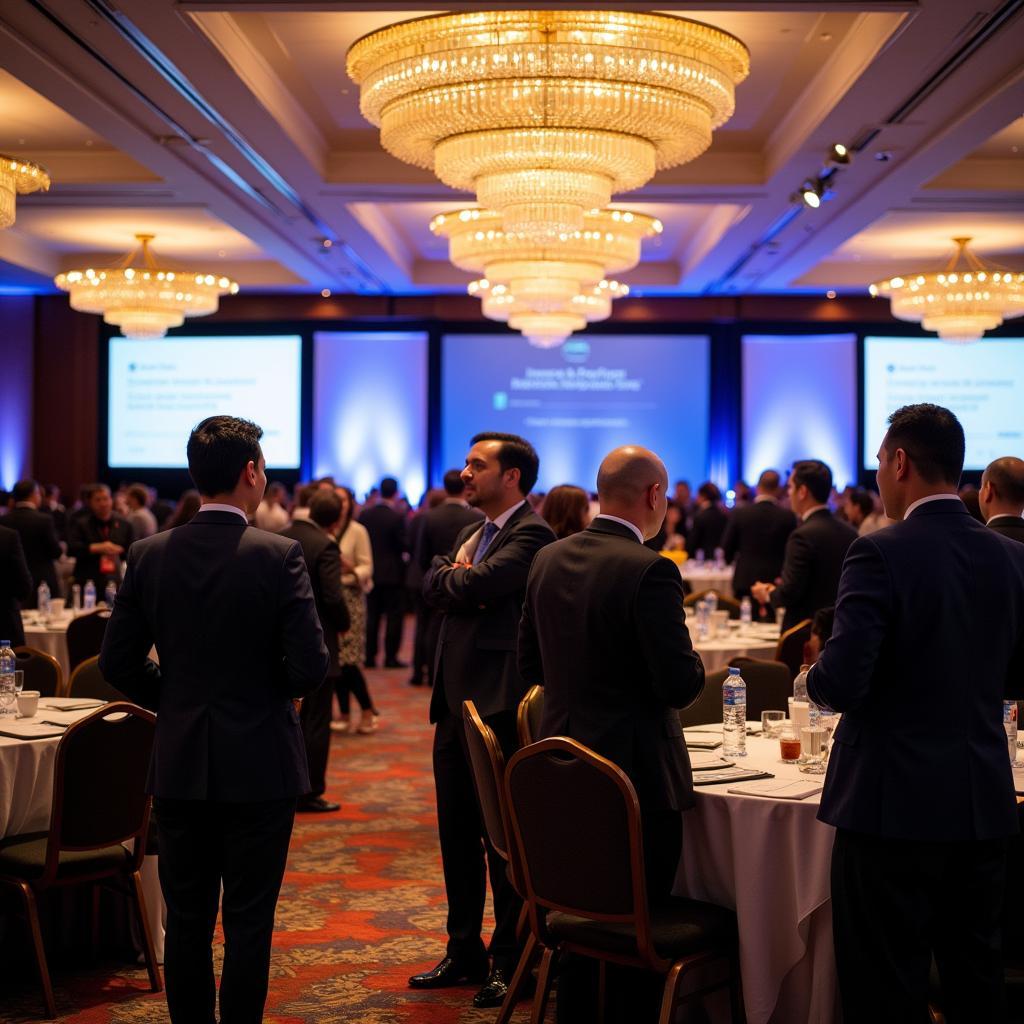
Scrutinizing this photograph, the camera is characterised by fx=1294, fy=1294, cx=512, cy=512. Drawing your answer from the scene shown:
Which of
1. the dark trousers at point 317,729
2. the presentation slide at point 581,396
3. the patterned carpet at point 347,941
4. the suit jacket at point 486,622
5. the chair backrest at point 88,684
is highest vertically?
the presentation slide at point 581,396

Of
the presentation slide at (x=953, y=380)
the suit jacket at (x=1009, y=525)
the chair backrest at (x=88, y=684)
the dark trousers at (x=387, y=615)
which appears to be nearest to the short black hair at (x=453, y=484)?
the dark trousers at (x=387, y=615)

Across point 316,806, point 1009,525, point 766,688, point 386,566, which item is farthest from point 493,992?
point 386,566

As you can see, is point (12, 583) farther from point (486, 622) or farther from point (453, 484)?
point (453, 484)

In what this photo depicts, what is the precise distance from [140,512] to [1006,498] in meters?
7.95

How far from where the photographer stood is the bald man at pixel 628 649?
10.1ft

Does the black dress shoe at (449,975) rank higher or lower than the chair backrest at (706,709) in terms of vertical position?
lower

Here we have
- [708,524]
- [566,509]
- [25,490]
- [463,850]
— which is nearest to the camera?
[463,850]

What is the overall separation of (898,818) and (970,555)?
0.57m

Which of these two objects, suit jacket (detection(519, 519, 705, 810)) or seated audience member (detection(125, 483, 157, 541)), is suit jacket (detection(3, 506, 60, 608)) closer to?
seated audience member (detection(125, 483, 157, 541))

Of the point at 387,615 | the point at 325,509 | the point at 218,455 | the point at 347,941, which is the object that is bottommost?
the point at 347,941

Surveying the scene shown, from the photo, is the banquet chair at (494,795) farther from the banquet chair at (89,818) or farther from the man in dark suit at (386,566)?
the man in dark suit at (386,566)

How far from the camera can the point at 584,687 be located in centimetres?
317

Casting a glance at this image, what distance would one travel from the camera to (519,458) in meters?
4.33

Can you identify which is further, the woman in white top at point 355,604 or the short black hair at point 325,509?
the woman in white top at point 355,604
